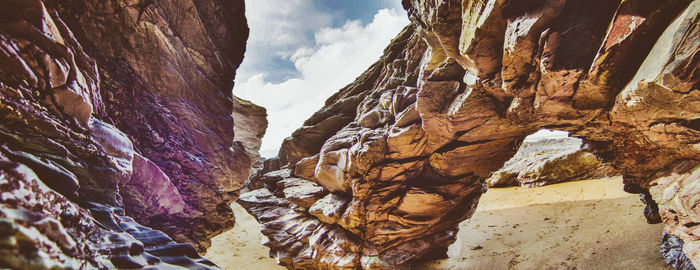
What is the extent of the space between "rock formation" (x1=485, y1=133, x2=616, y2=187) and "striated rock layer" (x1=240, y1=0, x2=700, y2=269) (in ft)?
26.7

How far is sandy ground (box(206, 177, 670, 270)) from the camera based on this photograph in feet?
27.1

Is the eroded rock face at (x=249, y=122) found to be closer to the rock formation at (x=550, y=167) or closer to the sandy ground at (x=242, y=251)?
the sandy ground at (x=242, y=251)

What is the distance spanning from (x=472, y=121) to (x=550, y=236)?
8.18m

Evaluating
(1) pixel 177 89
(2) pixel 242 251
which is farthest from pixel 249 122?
(2) pixel 242 251

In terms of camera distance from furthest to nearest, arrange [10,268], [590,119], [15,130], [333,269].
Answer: [333,269]
[590,119]
[15,130]
[10,268]

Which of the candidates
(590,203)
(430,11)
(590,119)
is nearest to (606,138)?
(590,119)

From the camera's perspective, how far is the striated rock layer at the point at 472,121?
392 cm

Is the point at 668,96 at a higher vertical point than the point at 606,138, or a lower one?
higher

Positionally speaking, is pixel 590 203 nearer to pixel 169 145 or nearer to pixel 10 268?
pixel 10 268

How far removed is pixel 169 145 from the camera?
741 cm

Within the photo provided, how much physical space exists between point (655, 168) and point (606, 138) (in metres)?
1.48

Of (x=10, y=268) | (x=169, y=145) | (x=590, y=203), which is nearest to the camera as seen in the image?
(x=10, y=268)

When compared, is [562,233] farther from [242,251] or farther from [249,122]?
[242,251]

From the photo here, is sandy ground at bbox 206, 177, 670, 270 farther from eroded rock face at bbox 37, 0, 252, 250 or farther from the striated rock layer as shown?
eroded rock face at bbox 37, 0, 252, 250
